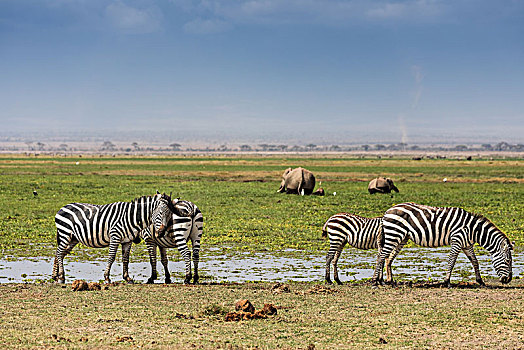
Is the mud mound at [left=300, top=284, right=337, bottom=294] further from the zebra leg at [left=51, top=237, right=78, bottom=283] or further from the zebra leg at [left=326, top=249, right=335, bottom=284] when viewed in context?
the zebra leg at [left=51, top=237, right=78, bottom=283]

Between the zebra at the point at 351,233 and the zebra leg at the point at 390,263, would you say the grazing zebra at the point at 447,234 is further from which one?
the zebra at the point at 351,233

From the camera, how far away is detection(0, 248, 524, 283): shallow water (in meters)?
15.8

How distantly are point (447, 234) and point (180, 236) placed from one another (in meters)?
6.59

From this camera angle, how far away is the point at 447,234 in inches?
582

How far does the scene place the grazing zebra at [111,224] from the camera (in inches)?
585

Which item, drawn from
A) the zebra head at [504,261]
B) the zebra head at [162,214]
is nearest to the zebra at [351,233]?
the zebra head at [504,261]

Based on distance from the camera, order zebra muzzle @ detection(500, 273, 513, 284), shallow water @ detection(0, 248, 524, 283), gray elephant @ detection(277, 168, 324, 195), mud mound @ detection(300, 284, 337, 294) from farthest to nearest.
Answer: gray elephant @ detection(277, 168, 324, 195) < shallow water @ detection(0, 248, 524, 283) < zebra muzzle @ detection(500, 273, 513, 284) < mud mound @ detection(300, 284, 337, 294)

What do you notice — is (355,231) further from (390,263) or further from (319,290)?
(319,290)

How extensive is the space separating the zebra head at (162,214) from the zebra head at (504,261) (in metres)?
8.08

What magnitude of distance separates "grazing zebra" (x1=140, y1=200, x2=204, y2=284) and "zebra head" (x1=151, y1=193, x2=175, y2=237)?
0.33 feet

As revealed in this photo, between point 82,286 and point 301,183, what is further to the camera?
point 301,183

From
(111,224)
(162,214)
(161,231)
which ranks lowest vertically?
(161,231)

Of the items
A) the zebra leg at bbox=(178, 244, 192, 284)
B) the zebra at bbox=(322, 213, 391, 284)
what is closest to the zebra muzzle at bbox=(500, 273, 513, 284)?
the zebra at bbox=(322, 213, 391, 284)

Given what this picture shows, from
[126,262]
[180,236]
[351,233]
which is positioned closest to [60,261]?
[126,262]
